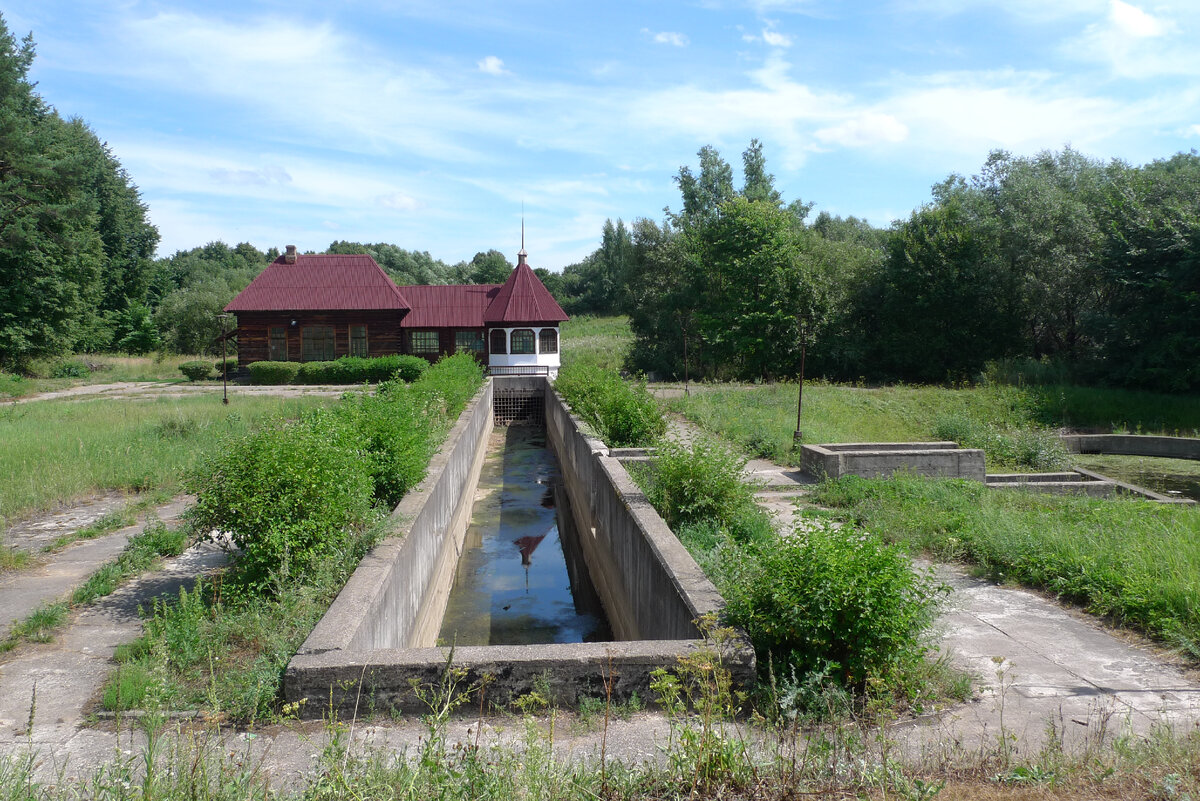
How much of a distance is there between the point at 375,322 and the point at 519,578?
25723 millimetres

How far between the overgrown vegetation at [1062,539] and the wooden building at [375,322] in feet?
81.5

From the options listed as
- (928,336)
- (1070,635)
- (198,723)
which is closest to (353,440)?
(198,723)

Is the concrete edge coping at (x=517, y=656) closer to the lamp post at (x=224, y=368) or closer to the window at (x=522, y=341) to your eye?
the lamp post at (x=224, y=368)

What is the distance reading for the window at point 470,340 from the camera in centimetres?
3631

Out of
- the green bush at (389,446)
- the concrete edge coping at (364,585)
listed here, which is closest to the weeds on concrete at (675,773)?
the concrete edge coping at (364,585)

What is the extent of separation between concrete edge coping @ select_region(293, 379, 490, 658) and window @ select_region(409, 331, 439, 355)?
2769 centimetres

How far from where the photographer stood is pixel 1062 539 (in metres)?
7.14

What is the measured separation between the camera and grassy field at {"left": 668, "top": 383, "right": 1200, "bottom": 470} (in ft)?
53.2

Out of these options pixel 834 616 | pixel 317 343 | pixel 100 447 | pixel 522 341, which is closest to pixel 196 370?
pixel 317 343

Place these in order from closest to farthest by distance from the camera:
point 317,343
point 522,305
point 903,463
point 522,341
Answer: point 903,463 < point 522,305 < point 522,341 < point 317,343

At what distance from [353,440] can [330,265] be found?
31819 mm

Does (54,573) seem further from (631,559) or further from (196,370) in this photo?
(196,370)

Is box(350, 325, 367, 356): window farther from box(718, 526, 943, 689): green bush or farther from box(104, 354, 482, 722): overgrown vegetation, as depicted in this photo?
box(718, 526, 943, 689): green bush

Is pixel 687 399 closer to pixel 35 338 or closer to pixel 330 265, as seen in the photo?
pixel 330 265
